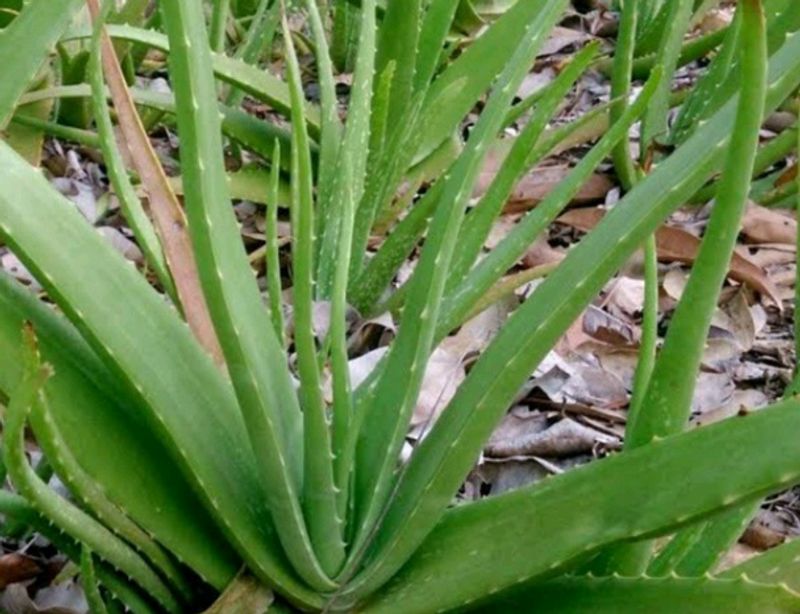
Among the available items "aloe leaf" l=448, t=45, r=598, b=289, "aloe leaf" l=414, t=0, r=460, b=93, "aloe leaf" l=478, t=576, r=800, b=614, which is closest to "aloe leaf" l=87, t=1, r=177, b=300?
"aloe leaf" l=448, t=45, r=598, b=289

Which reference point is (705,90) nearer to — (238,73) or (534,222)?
(238,73)

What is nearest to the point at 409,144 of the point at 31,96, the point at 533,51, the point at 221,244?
the point at 31,96

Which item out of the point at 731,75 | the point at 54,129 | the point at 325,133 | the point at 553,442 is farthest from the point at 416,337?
the point at 731,75

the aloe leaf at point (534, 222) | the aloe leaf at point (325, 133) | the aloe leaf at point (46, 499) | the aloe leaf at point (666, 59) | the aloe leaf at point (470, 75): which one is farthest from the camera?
the aloe leaf at point (666, 59)

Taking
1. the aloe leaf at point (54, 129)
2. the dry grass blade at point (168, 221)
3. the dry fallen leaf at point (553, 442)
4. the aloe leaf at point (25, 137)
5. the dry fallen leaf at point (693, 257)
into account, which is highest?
the dry grass blade at point (168, 221)

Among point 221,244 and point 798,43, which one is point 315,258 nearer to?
point 221,244

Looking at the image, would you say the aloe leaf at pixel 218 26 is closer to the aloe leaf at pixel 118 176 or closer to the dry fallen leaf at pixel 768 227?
the aloe leaf at pixel 118 176

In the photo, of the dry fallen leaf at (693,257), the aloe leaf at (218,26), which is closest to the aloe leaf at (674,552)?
the dry fallen leaf at (693,257)
